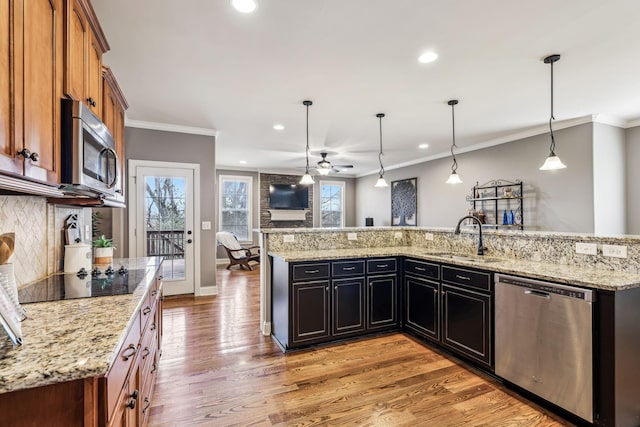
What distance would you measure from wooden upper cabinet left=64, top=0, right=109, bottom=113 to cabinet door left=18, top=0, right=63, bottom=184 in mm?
71

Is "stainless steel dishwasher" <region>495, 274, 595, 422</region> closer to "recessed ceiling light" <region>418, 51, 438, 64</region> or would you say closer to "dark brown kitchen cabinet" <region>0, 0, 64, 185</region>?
"recessed ceiling light" <region>418, 51, 438, 64</region>

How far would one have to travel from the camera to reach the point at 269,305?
3471mm

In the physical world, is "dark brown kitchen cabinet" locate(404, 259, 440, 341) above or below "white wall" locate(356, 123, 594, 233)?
below

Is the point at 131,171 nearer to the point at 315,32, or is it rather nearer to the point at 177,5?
the point at 177,5

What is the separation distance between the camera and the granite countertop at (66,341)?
0.83 meters

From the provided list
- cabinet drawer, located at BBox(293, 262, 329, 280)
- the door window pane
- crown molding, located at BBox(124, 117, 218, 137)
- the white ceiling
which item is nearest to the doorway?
the door window pane

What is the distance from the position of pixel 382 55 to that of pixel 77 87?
2250 mm

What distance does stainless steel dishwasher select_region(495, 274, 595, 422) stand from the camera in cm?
192

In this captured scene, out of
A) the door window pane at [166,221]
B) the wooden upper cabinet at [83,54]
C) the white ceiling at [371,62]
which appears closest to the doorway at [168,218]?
the door window pane at [166,221]

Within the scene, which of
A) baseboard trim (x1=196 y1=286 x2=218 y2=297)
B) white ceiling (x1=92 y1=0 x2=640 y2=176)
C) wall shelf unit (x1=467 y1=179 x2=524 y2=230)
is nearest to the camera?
white ceiling (x1=92 y1=0 x2=640 y2=176)

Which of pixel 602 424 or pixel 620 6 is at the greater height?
pixel 620 6

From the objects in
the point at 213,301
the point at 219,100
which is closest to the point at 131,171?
the point at 219,100

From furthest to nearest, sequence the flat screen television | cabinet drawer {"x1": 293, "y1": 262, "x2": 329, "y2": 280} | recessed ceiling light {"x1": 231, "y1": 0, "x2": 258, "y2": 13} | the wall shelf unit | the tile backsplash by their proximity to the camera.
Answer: the flat screen television, the wall shelf unit, cabinet drawer {"x1": 293, "y1": 262, "x2": 329, "y2": 280}, recessed ceiling light {"x1": 231, "y1": 0, "x2": 258, "y2": 13}, the tile backsplash

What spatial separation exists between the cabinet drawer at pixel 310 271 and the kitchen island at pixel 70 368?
5.59 feet
